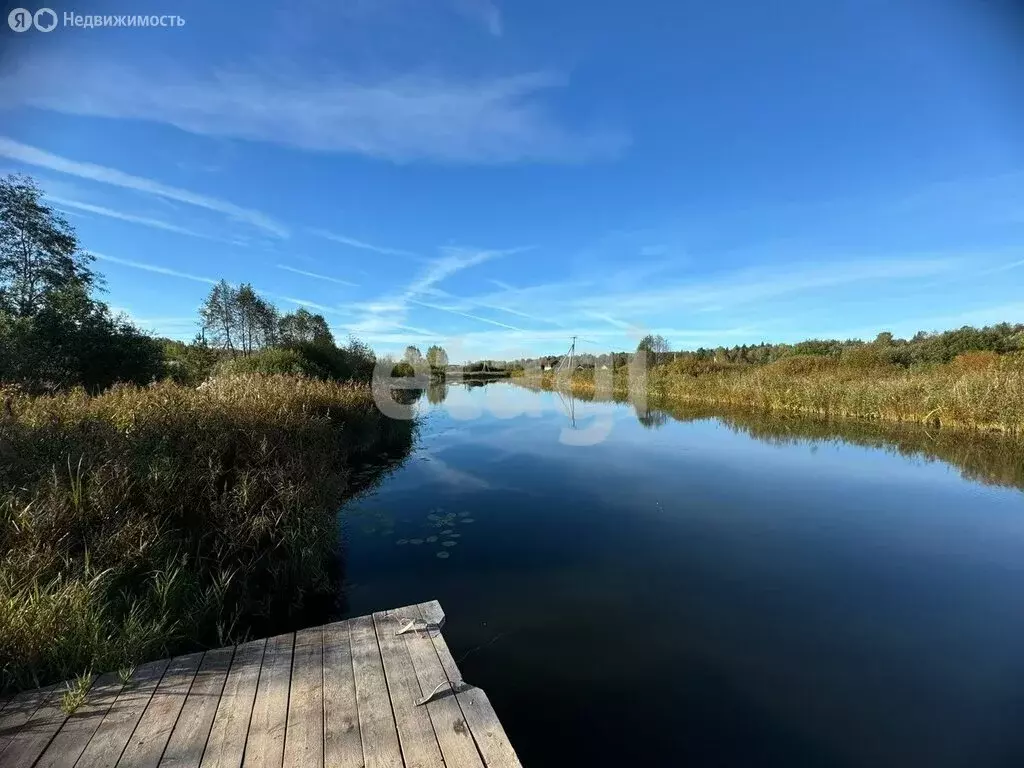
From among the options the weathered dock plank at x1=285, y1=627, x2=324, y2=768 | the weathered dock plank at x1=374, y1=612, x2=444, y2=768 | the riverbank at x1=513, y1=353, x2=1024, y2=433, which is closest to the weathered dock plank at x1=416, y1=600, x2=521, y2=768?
the weathered dock plank at x1=374, y1=612, x2=444, y2=768

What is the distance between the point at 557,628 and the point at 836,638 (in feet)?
7.82

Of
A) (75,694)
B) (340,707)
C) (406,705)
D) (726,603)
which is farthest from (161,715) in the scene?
(726,603)

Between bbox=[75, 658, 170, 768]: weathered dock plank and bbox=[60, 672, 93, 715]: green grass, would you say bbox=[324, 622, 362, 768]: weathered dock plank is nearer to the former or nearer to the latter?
bbox=[75, 658, 170, 768]: weathered dock plank

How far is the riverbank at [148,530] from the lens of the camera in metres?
2.79

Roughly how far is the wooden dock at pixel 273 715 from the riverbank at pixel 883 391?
17495mm

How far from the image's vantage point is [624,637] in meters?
3.90

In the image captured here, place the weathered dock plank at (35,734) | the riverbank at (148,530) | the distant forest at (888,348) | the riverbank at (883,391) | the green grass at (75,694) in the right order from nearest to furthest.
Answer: the weathered dock plank at (35,734) < the green grass at (75,694) < the riverbank at (148,530) < the riverbank at (883,391) < the distant forest at (888,348)

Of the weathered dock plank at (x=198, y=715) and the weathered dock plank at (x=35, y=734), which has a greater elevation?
the weathered dock plank at (x=35, y=734)

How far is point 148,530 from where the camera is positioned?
3.88 meters

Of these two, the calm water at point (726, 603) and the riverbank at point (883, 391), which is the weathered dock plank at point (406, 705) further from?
the riverbank at point (883, 391)

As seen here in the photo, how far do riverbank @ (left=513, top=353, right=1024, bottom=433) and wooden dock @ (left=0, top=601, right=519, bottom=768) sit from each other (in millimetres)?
17495

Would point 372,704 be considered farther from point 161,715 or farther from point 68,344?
point 68,344

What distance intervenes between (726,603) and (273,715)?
158 inches

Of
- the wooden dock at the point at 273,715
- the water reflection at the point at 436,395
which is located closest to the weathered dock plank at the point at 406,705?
the wooden dock at the point at 273,715
